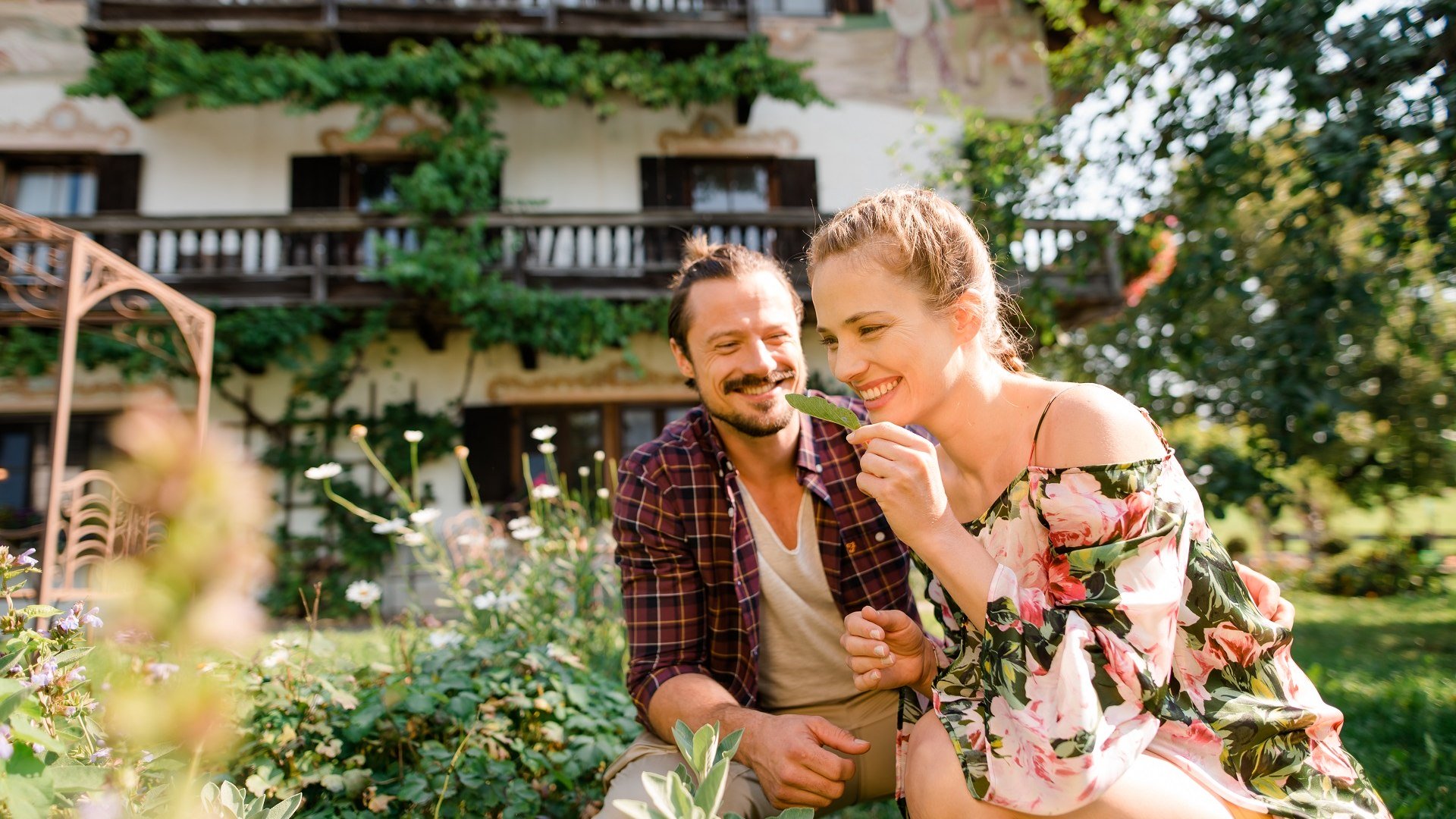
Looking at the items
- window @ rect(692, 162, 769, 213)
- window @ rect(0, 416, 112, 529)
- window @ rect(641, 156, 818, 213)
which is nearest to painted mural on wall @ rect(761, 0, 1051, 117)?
window @ rect(641, 156, 818, 213)

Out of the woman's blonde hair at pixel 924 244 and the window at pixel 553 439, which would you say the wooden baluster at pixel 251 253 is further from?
the woman's blonde hair at pixel 924 244

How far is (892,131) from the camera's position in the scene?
10383 mm

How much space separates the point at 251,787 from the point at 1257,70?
449cm

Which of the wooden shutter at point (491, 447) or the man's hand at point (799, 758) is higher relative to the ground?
the wooden shutter at point (491, 447)

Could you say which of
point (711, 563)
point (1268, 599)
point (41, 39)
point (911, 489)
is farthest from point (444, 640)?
point (41, 39)

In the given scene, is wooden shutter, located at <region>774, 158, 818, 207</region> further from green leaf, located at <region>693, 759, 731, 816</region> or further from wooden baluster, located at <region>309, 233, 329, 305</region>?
green leaf, located at <region>693, 759, 731, 816</region>

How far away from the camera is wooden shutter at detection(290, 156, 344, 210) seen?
9.41 meters

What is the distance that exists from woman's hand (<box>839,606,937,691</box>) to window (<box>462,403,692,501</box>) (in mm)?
7454

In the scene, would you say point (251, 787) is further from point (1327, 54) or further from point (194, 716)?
point (1327, 54)

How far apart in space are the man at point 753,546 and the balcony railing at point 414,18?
7.76 meters

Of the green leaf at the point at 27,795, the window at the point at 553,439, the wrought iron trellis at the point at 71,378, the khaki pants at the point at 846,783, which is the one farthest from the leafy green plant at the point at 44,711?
the window at the point at 553,439

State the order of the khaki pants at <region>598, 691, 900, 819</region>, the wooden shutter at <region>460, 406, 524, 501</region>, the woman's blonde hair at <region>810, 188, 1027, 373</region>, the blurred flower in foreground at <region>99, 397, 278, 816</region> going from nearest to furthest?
the blurred flower in foreground at <region>99, 397, 278, 816</region>, the woman's blonde hair at <region>810, 188, 1027, 373</region>, the khaki pants at <region>598, 691, 900, 819</region>, the wooden shutter at <region>460, 406, 524, 501</region>

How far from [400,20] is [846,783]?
9.32 m

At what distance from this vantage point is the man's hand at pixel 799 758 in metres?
1.65
